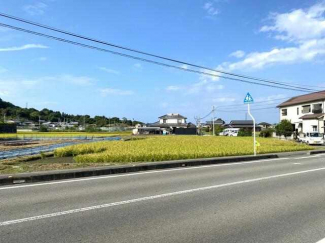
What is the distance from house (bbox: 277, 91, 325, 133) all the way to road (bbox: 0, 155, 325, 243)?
4488cm

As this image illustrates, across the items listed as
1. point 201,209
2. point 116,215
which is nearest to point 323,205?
point 201,209

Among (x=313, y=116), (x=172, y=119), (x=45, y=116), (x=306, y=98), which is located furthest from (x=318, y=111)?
(x=45, y=116)

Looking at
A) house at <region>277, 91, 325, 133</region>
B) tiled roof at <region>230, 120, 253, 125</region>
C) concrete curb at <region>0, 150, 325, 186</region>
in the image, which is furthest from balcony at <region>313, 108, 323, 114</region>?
tiled roof at <region>230, 120, 253, 125</region>

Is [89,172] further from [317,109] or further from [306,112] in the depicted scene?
[306,112]

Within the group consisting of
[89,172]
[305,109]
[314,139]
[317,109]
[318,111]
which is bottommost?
[89,172]

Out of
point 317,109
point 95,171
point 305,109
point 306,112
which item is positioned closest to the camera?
point 95,171

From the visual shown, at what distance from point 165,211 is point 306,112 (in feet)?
187

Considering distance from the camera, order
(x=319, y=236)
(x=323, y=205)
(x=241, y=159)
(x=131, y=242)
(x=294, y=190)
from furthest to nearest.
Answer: (x=241, y=159) < (x=294, y=190) < (x=323, y=205) < (x=319, y=236) < (x=131, y=242)

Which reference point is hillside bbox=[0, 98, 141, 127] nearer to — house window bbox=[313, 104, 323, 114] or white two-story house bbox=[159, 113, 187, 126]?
white two-story house bbox=[159, 113, 187, 126]

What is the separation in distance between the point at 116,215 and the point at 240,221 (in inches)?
89.4

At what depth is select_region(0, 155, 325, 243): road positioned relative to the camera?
15.9ft

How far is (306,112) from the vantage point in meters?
57.0

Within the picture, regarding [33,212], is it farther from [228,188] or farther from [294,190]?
[294,190]

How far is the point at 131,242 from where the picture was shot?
450 cm
